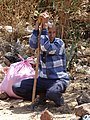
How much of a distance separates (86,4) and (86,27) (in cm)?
43

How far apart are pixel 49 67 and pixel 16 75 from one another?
0.62m

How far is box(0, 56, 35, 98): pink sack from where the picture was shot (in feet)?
16.7

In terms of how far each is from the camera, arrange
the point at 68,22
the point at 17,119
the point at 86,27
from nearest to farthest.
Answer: the point at 17,119 < the point at 68,22 < the point at 86,27

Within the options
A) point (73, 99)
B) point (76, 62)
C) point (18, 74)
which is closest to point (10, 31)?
point (76, 62)

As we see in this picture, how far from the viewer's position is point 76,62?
6289 millimetres

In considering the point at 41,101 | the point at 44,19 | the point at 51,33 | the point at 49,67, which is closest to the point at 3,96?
the point at 41,101

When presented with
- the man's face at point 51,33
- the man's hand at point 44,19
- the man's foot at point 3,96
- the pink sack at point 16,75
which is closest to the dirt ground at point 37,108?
the man's foot at point 3,96

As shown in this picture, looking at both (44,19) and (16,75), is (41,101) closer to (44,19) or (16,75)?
(16,75)

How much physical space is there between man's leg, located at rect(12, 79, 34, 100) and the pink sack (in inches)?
8.5

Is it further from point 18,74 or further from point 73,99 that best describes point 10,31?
point 73,99

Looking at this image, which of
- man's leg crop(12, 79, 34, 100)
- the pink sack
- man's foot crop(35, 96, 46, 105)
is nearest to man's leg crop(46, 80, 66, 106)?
man's foot crop(35, 96, 46, 105)

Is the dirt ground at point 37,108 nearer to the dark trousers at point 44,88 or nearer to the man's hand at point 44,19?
the dark trousers at point 44,88

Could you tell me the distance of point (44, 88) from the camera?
185 inches

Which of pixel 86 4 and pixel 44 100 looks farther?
pixel 86 4
